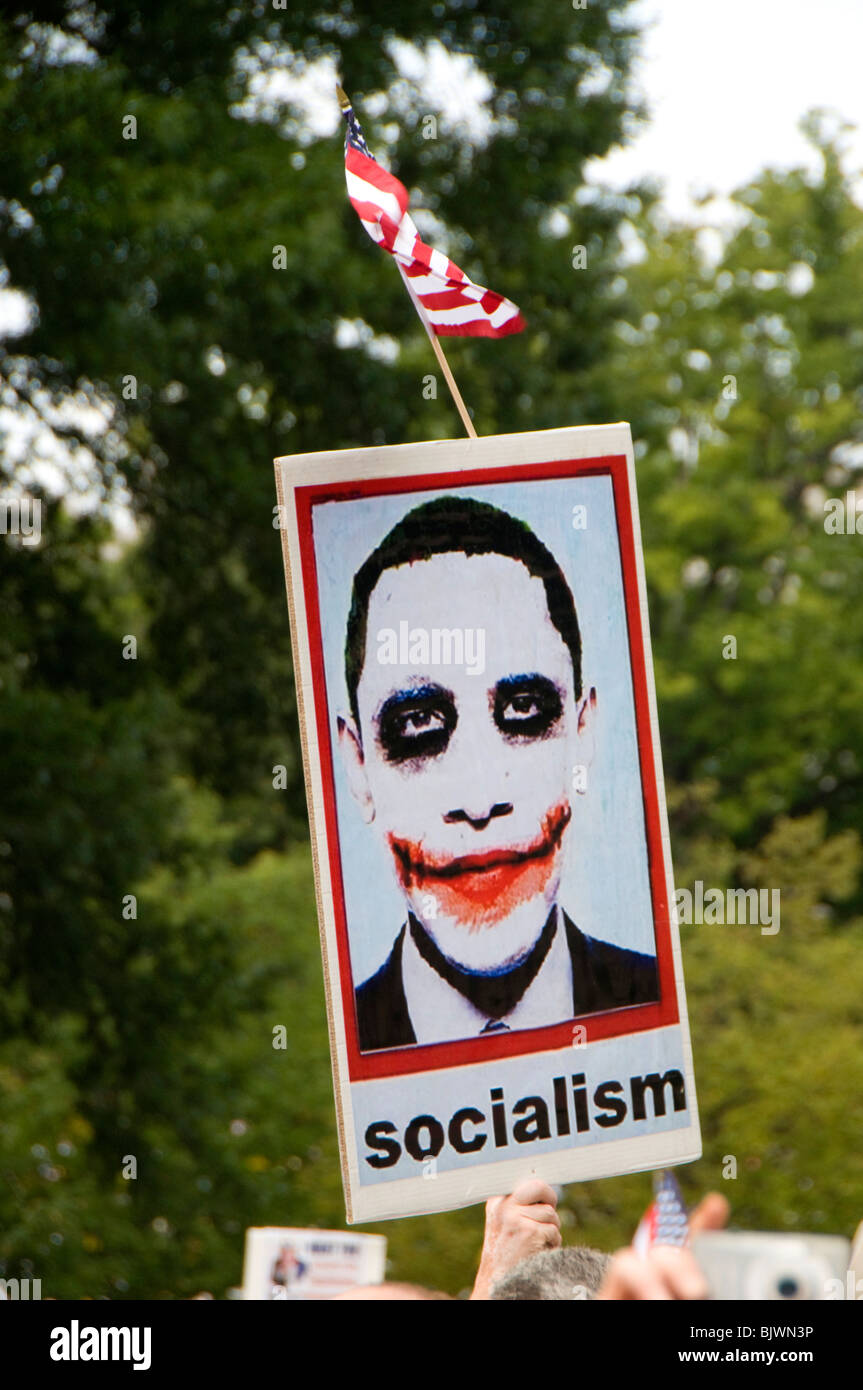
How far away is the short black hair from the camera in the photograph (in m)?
3.78

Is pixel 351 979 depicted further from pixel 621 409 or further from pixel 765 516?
pixel 765 516

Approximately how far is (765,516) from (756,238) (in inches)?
196

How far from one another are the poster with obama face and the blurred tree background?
243 inches

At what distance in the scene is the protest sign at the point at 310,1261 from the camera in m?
10.4

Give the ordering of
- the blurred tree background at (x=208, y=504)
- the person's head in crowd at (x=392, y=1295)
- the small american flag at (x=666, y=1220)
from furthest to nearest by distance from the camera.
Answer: the blurred tree background at (x=208, y=504) < the small american flag at (x=666, y=1220) < the person's head in crowd at (x=392, y=1295)

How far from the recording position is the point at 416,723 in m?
3.78

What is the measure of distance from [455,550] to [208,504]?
890cm

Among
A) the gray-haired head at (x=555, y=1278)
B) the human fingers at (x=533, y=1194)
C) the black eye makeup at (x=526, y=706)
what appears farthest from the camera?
the black eye makeup at (x=526, y=706)

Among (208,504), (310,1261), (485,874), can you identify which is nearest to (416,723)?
(485,874)
